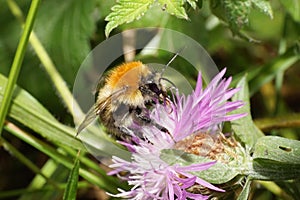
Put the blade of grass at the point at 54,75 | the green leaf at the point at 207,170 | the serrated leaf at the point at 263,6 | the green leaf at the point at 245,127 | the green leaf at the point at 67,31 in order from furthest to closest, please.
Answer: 1. the green leaf at the point at 67,31
2. the blade of grass at the point at 54,75
3. the serrated leaf at the point at 263,6
4. the green leaf at the point at 245,127
5. the green leaf at the point at 207,170

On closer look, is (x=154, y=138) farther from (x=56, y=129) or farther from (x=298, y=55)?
(x=298, y=55)

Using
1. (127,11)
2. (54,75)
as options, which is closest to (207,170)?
(127,11)

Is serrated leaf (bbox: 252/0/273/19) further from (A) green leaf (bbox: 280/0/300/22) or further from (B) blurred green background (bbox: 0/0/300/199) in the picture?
(A) green leaf (bbox: 280/0/300/22)

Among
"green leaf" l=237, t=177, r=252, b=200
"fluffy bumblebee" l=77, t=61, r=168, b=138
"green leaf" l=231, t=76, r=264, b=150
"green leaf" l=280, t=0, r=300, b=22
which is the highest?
"green leaf" l=280, t=0, r=300, b=22

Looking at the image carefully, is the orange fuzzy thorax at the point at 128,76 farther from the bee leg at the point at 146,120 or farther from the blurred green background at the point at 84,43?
the blurred green background at the point at 84,43

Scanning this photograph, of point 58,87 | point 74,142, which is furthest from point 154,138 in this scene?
point 58,87

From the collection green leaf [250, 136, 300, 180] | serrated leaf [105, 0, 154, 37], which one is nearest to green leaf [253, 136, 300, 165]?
green leaf [250, 136, 300, 180]

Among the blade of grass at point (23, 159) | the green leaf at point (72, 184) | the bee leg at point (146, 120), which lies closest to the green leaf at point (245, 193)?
the bee leg at point (146, 120)
